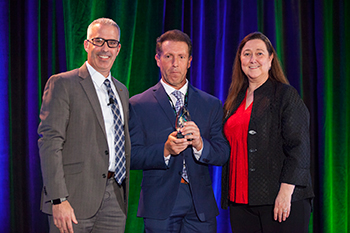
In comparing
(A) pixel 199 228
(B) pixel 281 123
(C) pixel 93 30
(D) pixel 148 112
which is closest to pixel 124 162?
(D) pixel 148 112

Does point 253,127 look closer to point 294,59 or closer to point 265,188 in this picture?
point 265,188

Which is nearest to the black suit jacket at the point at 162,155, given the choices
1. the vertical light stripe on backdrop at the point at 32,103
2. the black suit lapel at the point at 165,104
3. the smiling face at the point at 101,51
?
the black suit lapel at the point at 165,104

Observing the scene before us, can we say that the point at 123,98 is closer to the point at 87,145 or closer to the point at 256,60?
the point at 87,145

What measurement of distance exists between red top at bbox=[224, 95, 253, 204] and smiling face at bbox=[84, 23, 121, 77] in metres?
0.87

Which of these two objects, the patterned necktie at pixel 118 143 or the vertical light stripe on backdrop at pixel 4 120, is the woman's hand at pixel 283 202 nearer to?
the patterned necktie at pixel 118 143

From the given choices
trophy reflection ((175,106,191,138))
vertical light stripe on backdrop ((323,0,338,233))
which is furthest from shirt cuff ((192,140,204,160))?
vertical light stripe on backdrop ((323,0,338,233))

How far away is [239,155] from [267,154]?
0.58 feet

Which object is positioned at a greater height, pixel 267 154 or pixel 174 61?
pixel 174 61

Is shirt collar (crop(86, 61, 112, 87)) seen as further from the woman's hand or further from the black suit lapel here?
the woman's hand

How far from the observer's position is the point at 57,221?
151 cm

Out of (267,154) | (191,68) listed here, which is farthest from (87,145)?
(191,68)

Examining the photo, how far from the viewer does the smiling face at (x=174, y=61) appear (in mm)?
1997

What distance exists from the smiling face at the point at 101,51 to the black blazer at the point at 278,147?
941 mm

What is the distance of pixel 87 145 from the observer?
1638 mm
